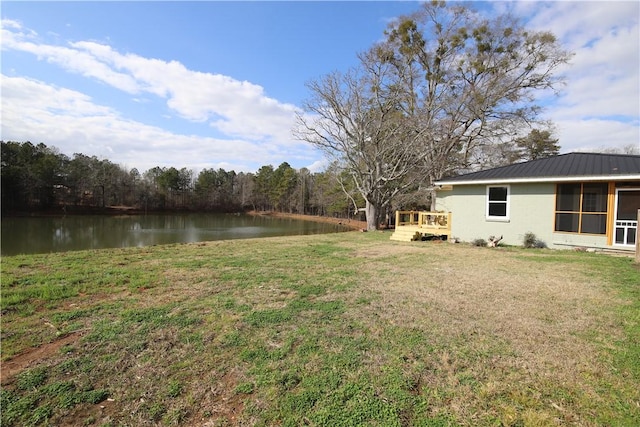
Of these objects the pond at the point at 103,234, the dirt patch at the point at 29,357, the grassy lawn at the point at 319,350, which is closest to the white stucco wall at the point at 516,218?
the grassy lawn at the point at 319,350

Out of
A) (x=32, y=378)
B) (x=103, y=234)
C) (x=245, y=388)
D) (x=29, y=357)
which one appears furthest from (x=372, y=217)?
(x=32, y=378)

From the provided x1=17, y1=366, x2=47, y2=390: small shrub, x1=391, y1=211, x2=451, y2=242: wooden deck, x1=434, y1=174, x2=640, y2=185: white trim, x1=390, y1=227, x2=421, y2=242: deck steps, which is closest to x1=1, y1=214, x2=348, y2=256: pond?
x1=390, y1=227, x2=421, y2=242: deck steps

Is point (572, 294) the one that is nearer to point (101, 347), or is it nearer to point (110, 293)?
point (101, 347)

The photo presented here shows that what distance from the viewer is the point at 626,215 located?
8.59 meters

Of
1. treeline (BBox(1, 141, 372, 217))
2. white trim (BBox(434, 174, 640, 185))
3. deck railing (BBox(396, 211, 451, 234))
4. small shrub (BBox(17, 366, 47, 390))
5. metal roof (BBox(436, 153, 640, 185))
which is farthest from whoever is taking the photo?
treeline (BBox(1, 141, 372, 217))

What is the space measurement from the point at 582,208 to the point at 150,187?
5060cm

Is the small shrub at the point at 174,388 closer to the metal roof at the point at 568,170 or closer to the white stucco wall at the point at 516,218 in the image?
the metal roof at the point at 568,170

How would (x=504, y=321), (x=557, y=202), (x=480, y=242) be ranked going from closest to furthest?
(x=504, y=321) < (x=557, y=202) < (x=480, y=242)

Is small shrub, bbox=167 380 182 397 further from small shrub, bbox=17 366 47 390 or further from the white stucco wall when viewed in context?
the white stucco wall

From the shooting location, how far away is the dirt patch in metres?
2.55

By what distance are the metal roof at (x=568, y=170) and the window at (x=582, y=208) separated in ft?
1.72

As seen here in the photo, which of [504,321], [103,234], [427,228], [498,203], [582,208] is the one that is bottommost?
[103,234]

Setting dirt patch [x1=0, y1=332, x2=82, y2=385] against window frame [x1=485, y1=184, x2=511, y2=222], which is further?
window frame [x1=485, y1=184, x2=511, y2=222]

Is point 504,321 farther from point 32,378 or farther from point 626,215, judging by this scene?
point 626,215
